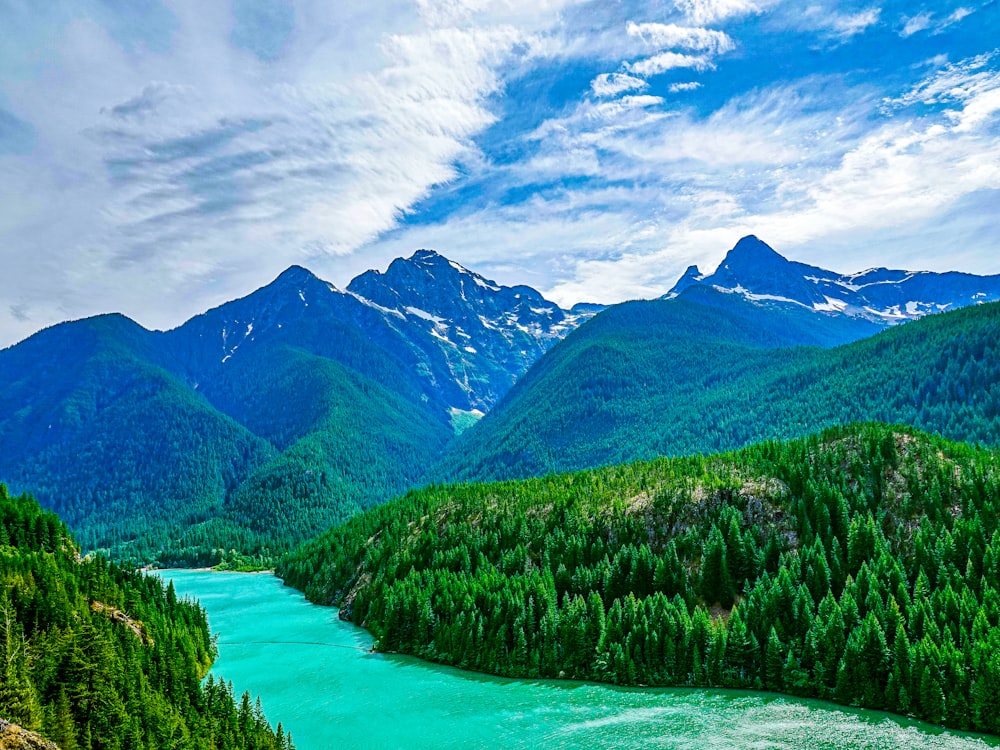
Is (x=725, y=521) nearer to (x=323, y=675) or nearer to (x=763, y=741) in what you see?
(x=763, y=741)

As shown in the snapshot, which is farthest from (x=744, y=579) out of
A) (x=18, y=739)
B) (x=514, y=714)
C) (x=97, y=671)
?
(x=18, y=739)

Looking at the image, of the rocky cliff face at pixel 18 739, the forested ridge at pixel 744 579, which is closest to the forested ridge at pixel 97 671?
the rocky cliff face at pixel 18 739

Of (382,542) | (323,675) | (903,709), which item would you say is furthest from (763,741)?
(382,542)

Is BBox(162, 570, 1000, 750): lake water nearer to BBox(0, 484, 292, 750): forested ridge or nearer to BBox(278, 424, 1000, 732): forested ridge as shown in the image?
BBox(278, 424, 1000, 732): forested ridge

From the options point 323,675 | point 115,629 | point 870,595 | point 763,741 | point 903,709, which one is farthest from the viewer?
point 323,675

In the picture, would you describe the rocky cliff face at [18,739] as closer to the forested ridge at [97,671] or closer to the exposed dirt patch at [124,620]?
the forested ridge at [97,671]

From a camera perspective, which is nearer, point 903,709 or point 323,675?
point 903,709
